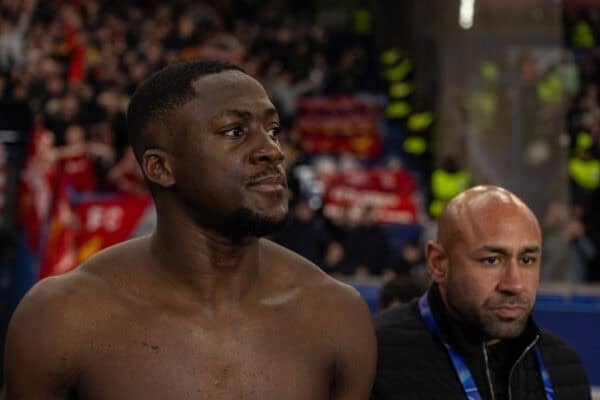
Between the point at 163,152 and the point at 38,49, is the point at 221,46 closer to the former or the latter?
the point at 38,49

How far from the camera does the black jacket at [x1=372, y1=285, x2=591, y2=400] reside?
282 cm

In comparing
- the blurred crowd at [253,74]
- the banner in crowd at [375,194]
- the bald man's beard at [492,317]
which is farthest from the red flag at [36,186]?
the bald man's beard at [492,317]

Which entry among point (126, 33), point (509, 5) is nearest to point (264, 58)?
point (126, 33)

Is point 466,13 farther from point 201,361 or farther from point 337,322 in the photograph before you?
point 201,361

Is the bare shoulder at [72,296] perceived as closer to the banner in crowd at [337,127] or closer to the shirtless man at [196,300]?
the shirtless man at [196,300]

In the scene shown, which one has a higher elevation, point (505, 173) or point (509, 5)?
point (509, 5)

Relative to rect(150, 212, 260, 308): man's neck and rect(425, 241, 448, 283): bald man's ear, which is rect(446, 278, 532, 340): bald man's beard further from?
rect(150, 212, 260, 308): man's neck

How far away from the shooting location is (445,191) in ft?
36.1

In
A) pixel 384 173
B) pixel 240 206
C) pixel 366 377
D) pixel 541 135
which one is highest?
pixel 240 206

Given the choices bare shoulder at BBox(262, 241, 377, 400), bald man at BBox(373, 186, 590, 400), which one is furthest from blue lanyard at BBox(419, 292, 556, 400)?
bare shoulder at BBox(262, 241, 377, 400)

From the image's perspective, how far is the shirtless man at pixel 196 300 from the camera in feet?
7.16

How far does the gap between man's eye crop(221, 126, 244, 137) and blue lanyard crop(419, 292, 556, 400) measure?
935mm

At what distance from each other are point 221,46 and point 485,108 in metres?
4.23

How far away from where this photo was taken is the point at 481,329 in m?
2.82
